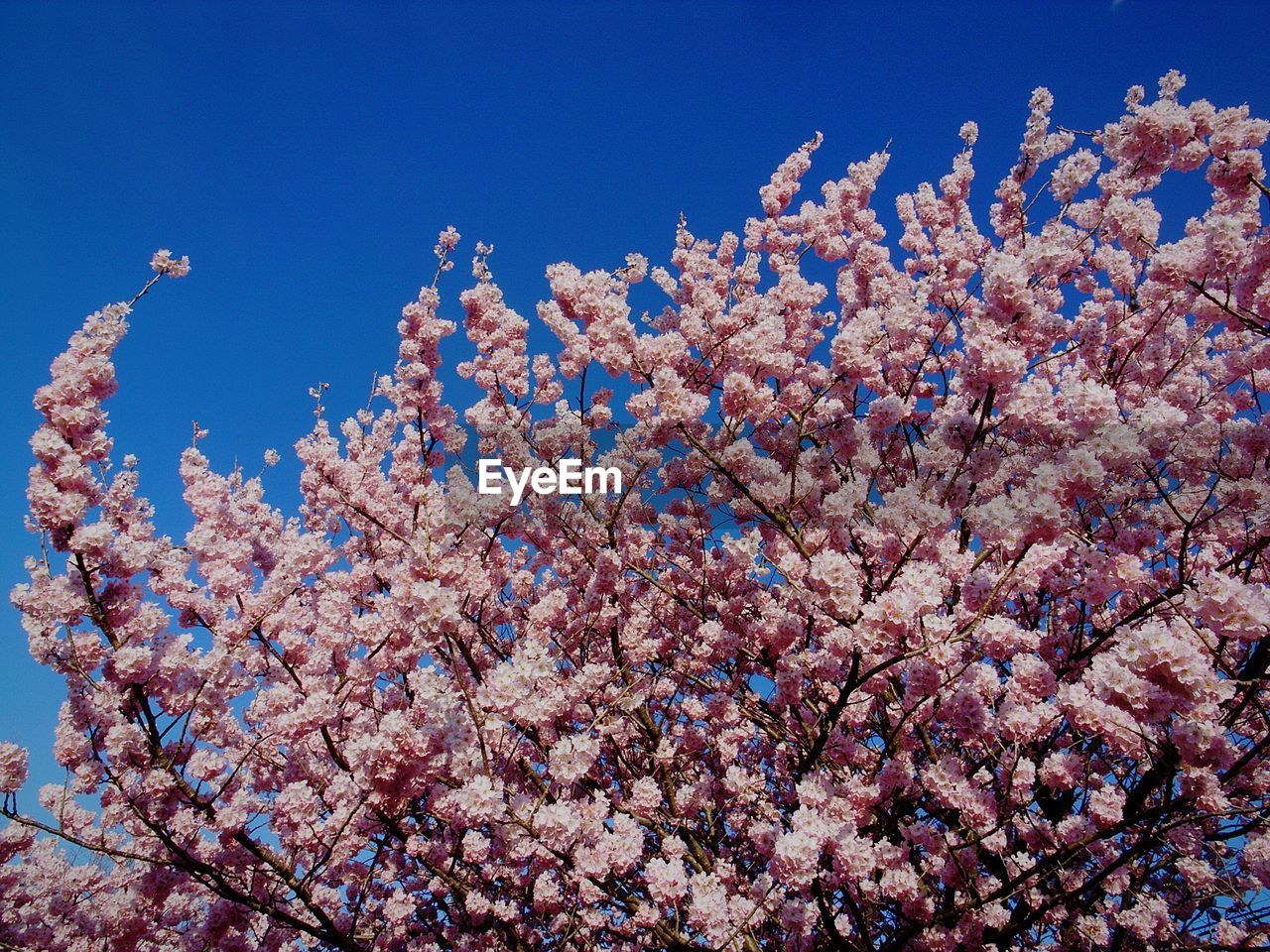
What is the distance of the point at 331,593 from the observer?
7.61 m

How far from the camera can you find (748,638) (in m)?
6.82

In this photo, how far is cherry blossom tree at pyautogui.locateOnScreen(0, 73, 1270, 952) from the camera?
4.69m

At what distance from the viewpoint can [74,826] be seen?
319 inches

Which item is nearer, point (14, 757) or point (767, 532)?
point (14, 757)

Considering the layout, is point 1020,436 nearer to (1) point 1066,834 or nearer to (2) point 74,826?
(1) point 1066,834

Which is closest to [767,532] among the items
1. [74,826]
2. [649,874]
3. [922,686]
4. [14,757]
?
[922,686]

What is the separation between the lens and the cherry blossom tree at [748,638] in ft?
15.4

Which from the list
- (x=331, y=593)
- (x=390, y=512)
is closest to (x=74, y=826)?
(x=331, y=593)

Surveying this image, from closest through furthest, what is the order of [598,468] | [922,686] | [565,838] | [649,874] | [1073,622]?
[922,686] → [565,838] → [649,874] → [1073,622] → [598,468]

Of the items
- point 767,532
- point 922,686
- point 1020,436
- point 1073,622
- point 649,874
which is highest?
point 1020,436

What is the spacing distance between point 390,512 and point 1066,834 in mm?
7566

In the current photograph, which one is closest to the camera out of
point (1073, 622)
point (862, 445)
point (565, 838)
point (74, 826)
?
point (565, 838)

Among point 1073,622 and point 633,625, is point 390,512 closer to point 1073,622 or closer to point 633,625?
point 633,625

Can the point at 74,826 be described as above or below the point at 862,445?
below
